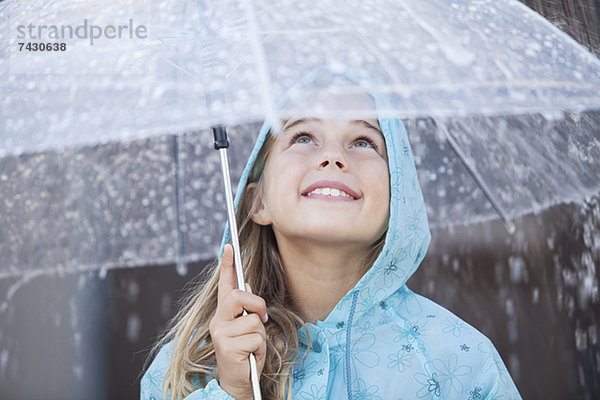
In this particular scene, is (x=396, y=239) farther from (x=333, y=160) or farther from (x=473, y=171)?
(x=473, y=171)

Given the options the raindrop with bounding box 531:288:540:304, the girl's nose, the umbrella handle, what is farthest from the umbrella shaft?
the raindrop with bounding box 531:288:540:304

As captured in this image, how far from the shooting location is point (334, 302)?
1508 millimetres

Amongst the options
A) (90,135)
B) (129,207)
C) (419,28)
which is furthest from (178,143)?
(419,28)

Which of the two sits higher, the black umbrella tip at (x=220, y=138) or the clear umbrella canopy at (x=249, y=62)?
the clear umbrella canopy at (x=249, y=62)

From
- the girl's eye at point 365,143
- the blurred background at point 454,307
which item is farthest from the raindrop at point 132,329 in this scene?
the girl's eye at point 365,143

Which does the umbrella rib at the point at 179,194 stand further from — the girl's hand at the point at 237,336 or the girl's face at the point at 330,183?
the girl's hand at the point at 237,336

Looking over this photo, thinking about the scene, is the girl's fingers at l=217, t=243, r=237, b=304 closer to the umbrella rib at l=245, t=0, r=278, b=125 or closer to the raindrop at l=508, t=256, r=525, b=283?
the umbrella rib at l=245, t=0, r=278, b=125

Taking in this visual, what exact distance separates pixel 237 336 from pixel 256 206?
439 mm

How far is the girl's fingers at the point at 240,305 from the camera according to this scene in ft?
3.96

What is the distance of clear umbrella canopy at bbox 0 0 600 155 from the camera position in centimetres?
102

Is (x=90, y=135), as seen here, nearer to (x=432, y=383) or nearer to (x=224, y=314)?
(x=224, y=314)

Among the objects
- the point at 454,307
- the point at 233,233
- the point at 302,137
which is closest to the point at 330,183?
the point at 302,137

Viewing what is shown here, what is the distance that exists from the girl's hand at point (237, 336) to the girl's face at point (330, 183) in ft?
0.69

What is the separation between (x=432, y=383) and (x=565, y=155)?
0.54 metres
